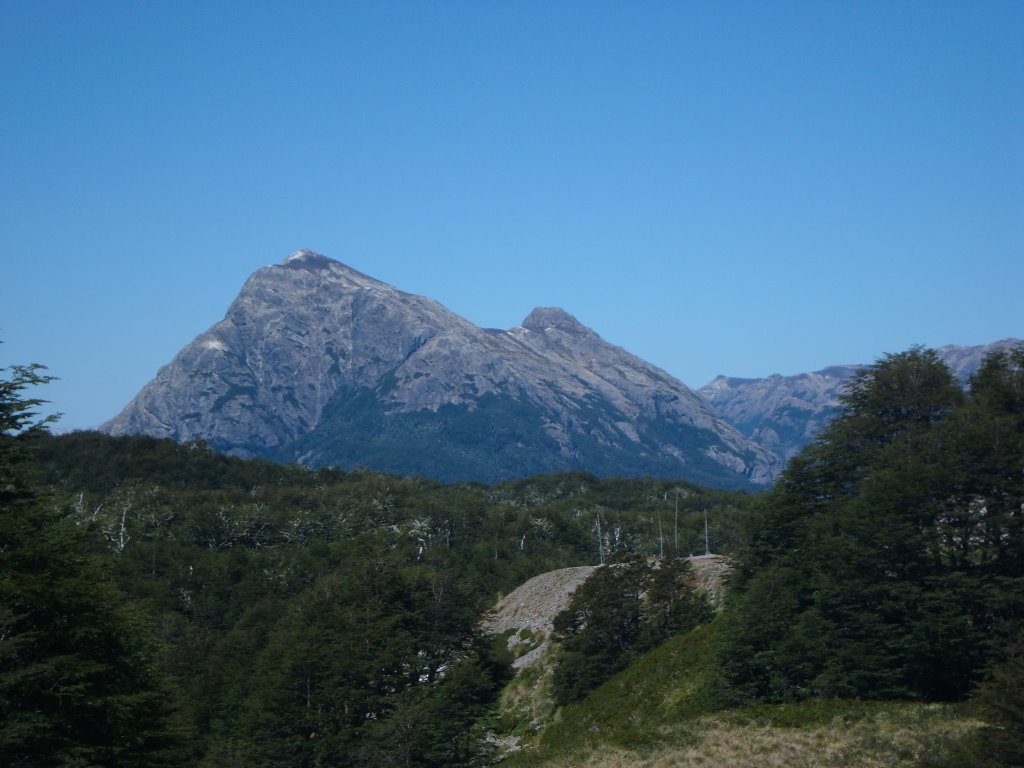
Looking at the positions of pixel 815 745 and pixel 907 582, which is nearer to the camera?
pixel 815 745

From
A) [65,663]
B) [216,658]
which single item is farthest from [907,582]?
[216,658]

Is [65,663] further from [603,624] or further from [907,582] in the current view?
[603,624]

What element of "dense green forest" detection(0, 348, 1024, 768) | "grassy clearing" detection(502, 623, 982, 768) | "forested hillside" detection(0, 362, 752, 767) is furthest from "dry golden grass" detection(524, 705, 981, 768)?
"forested hillside" detection(0, 362, 752, 767)

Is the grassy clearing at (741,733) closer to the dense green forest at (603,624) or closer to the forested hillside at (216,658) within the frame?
the dense green forest at (603,624)

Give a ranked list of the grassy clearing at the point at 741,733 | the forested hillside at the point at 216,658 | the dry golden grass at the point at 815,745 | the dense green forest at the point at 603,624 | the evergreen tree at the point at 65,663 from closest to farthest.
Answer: the evergreen tree at the point at 65,663, the forested hillside at the point at 216,658, the dense green forest at the point at 603,624, the dry golden grass at the point at 815,745, the grassy clearing at the point at 741,733

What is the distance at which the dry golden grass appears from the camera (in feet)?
106

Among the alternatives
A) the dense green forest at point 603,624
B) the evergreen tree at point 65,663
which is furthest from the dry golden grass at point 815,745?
the evergreen tree at point 65,663

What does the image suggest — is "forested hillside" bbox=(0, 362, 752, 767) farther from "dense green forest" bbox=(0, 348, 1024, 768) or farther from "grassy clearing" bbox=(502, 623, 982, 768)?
"grassy clearing" bbox=(502, 623, 982, 768)

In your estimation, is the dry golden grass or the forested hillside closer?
the forested hillside

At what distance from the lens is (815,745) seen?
34.8 m

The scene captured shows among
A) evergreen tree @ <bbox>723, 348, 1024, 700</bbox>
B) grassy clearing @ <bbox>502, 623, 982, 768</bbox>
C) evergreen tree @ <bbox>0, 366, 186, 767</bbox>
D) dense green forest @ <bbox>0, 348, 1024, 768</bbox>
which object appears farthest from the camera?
evergreen tree @ <bbox>723, 348, 1024, 700</bbox>

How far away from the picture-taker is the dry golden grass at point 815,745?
106 ft

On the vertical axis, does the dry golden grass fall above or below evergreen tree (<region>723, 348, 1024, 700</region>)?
below

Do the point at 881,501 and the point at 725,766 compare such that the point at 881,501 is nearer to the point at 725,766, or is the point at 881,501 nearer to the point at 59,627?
the point at 725,766
